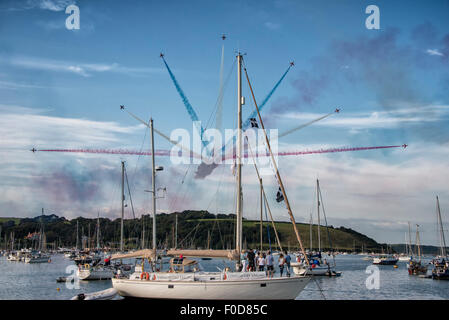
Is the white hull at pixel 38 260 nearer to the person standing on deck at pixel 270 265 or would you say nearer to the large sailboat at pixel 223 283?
the large sailboat at pixel 223 283

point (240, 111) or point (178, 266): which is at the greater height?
point (240, 111)

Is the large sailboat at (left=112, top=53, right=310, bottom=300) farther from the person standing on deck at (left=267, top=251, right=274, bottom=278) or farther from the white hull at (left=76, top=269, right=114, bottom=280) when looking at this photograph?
the white hull at (left=76, top=269, right=114, bottom=280)

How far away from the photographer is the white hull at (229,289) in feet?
98.8

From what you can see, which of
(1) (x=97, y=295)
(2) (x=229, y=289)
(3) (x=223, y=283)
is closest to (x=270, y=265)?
Answer: (2) (x=229, y=289)

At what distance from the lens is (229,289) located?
3017cm

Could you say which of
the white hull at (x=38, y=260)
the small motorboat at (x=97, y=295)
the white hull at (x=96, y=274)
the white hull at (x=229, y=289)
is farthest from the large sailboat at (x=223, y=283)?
the white hull at (x=38, y=260)

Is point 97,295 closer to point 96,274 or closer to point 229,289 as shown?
point 229,289

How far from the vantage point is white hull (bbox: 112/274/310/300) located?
3012 centimetres
